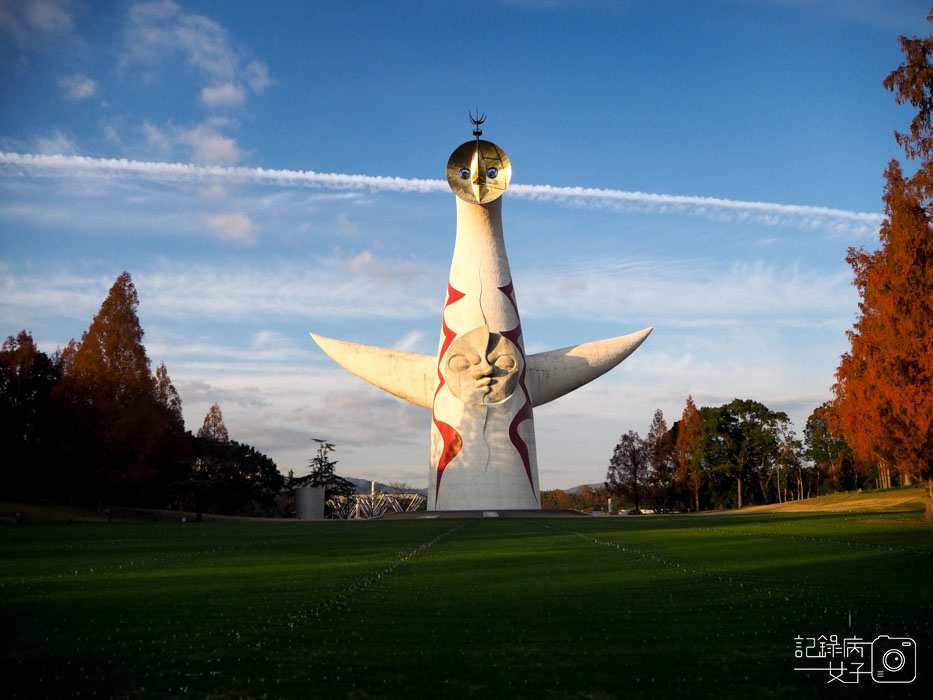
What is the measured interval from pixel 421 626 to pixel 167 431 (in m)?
34.1

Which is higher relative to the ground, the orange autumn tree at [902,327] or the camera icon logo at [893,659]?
the orange autumn tree at [902,327]

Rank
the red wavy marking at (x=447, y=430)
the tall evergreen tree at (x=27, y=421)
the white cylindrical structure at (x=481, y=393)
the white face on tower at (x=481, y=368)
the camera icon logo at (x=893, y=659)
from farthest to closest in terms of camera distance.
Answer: the tall evergreen tree at (x=27, y=421)
the red wavy marking at (x=447, y=430)
the white cylindrical structure at (x=481, y=393)
the white face on tower at (x=481, y=368)
the camera icon logo at (x=893, y=659)

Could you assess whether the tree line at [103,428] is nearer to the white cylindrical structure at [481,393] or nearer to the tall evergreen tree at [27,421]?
the tall evergreen tree at [27,421]

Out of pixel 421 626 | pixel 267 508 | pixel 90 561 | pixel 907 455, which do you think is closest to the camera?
pixel 421 626

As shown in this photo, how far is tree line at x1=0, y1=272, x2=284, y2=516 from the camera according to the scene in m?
34.2

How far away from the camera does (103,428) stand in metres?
33.9

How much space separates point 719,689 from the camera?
3.92 m

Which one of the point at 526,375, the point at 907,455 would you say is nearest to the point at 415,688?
the point at 907,455

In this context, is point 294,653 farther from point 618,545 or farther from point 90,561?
point 618,545

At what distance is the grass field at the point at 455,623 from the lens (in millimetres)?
4062

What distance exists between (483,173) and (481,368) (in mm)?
8184

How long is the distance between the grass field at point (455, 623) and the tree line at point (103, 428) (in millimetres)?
25490

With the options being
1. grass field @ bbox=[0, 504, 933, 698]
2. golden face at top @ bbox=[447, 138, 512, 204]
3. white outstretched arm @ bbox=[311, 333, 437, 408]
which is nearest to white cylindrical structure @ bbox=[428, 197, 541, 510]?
golden face at top @ bbox=[447, 138, 512, 204]

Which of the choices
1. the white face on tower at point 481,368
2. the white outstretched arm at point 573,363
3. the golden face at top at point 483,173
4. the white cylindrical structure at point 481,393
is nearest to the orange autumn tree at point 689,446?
the white outstretched arm at point 573,363
